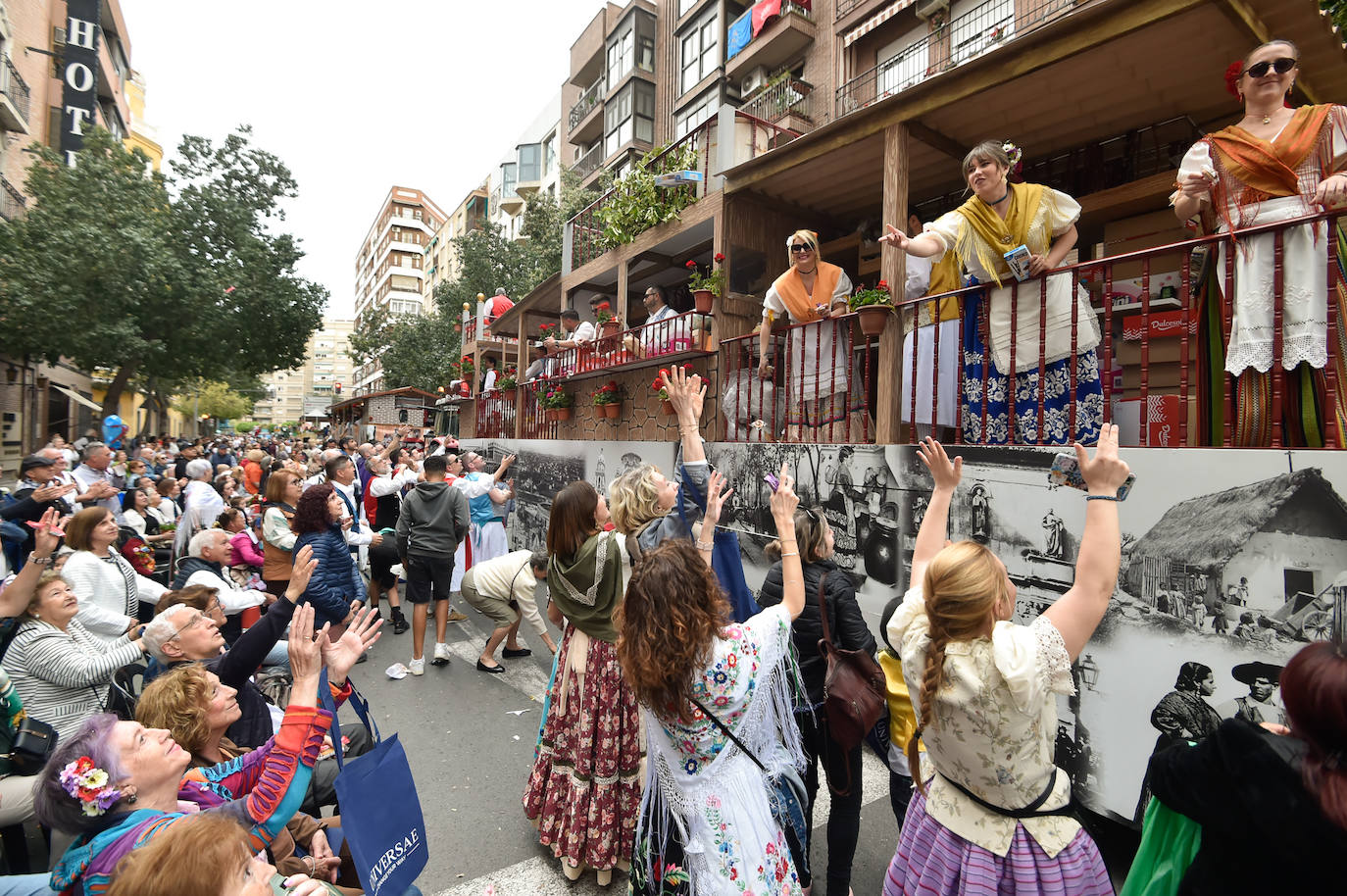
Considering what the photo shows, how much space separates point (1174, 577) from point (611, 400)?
22.7 ft

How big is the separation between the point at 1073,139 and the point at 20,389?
27.3 metres

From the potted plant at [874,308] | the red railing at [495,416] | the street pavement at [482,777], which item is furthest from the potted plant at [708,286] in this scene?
the red railing at [495,416]

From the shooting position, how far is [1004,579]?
1815mm

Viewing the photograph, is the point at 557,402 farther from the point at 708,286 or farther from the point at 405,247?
the point at 405,247

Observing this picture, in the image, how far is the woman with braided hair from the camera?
171 centimetres

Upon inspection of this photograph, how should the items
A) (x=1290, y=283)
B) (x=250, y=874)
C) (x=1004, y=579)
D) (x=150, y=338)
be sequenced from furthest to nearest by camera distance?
(x=150, y=338) < (x=1290, y=283) < (x=1004, y=579) < (x=250, y=874)

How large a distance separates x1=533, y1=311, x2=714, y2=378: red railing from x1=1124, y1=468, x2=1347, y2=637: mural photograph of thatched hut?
496 centimetres

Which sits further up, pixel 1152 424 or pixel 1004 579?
pixel 1152 424

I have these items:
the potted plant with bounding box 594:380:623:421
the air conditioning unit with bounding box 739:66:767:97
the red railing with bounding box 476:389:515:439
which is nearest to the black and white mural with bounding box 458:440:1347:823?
the potted plant with bounding box 594:380:623:421

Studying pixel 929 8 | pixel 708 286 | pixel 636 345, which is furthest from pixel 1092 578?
pixel 929 8

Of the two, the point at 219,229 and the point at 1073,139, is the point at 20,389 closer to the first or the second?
the point at 219,229

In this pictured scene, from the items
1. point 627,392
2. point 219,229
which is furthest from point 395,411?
point 627,392

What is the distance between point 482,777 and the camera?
4043 millimetres

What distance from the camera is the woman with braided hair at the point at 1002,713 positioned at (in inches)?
67.1
